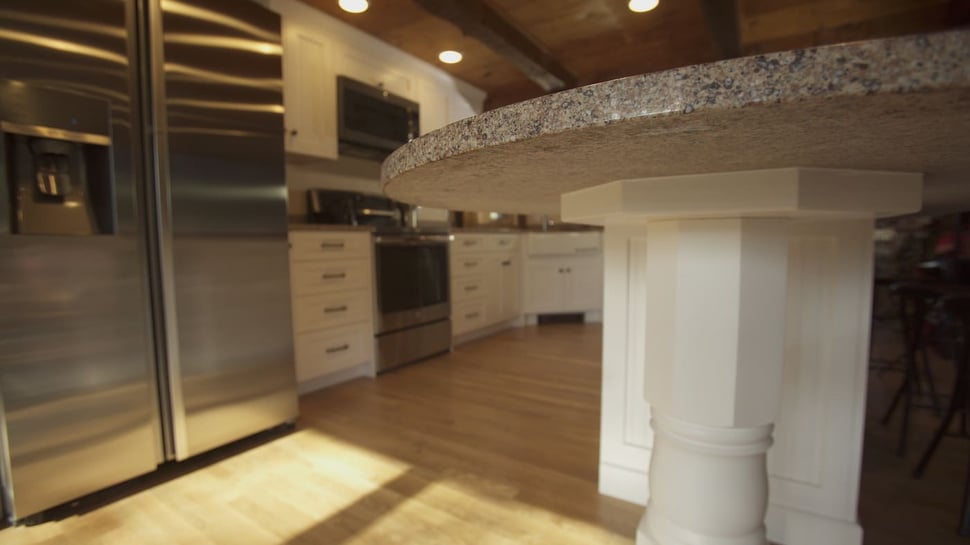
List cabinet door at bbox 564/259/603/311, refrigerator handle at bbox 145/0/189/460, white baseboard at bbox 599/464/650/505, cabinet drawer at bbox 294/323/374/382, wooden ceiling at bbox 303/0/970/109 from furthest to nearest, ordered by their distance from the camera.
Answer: cabinet door at bbox 564/259/603/311, wooden ceiling at bbox 303/0/970/109, cabinet drawer at bbox 294/323/374/382, refrigerator handle at bbox 145/0/189/460, white baseboard at bbox 599/464/650/505

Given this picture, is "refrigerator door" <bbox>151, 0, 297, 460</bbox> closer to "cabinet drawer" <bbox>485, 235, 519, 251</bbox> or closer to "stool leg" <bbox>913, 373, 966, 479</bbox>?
"cabinet drawer" <bbox>485, 235, 519, 251</bbox>

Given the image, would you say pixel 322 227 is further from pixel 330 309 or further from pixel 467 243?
pixel 467 243

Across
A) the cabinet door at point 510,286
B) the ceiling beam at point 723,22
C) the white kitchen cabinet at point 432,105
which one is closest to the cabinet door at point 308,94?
the white kitchen cabinet at point 432,105

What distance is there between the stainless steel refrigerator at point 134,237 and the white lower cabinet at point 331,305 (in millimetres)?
406

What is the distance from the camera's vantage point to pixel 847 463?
3.20 ft

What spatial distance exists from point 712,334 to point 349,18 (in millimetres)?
2880

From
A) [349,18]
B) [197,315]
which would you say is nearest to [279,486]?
[197,315]

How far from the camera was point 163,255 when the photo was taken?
1.41 m

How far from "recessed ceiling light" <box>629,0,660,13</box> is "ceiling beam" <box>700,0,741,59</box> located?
9.9 inches

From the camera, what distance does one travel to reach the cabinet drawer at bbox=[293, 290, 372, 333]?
2164 mm

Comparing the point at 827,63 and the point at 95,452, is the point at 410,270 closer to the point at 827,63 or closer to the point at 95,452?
the point at 95,452

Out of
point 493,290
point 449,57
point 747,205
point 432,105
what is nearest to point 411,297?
point 493,290

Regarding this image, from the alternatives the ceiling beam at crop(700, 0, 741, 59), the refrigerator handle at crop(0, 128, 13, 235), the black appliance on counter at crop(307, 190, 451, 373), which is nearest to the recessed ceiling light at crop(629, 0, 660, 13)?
the ceiling beam at crop(700, 0, 741, 59)

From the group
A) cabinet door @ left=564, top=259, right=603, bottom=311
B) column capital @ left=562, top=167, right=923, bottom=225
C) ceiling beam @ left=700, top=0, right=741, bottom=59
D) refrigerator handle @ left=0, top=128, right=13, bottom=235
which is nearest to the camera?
column capital @ left=562, top=167, right=923, bottom=225
